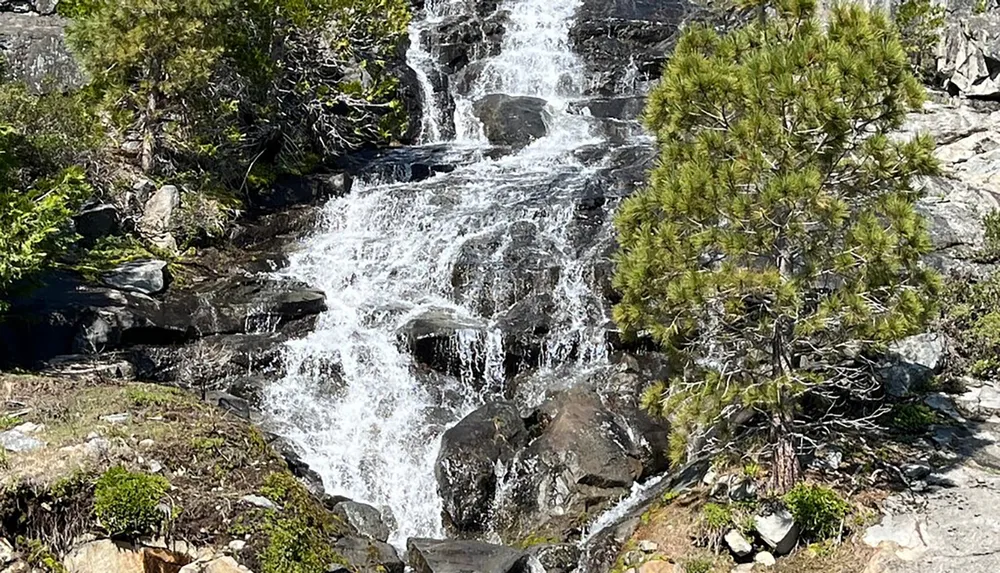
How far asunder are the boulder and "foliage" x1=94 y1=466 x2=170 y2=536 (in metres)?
17.8

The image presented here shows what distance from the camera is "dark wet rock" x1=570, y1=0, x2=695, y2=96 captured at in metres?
28.7

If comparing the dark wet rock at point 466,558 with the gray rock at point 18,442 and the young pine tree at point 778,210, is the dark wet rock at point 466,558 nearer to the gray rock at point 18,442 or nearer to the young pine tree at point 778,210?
the young pine tree at point 778,210

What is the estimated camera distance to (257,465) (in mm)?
10047

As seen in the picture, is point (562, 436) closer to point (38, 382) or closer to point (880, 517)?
point (880, 517)

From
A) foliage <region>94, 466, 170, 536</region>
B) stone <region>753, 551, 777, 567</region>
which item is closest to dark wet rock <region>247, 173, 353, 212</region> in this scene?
foliage <region>94, 466, 170, 536</region>

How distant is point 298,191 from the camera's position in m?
21.5

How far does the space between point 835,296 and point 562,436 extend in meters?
5.03

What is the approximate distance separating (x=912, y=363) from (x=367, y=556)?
27.2 feet

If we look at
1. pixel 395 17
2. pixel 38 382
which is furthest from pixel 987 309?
pixel 395 17

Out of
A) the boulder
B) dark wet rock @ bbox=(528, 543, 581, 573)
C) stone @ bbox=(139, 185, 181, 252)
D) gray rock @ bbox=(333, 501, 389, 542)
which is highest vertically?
the boulder

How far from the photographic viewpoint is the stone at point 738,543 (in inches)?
383

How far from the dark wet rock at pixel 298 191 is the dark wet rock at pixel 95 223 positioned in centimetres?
355

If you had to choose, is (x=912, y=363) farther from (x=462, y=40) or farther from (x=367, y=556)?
(x=462, y=40)

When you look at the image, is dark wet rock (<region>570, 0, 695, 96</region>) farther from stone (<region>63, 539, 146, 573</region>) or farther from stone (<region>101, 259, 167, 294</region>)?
stone (<region>63, 539, 146, 573</region>)
